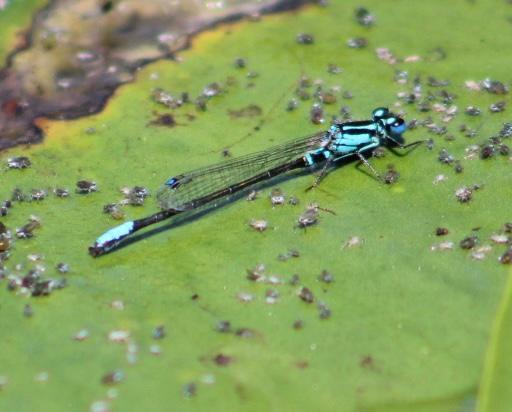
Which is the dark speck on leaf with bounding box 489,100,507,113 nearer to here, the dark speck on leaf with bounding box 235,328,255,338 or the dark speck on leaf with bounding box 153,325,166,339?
the dark speck on leaf with bounding box 235,328,255,338

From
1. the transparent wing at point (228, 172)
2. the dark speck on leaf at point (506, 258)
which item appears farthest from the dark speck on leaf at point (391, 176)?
the dark speck on leaf at point (506, 258)

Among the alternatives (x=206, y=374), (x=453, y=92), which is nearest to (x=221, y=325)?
(x=206, y=374)

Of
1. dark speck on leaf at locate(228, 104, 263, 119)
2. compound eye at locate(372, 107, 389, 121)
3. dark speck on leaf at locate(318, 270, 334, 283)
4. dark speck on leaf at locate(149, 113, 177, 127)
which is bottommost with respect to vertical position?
dark speck on leaf at locate(318, 270, 334, 283)

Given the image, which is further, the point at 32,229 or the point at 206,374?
the point at 32,229

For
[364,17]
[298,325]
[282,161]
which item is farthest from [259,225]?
[364,17]

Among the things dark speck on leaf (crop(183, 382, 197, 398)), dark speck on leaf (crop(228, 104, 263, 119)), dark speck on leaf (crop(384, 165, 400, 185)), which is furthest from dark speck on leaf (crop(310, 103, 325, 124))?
dark speck on leaf (crop(183, 382, 197, 398))

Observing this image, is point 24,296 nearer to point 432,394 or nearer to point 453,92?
point 432,394
